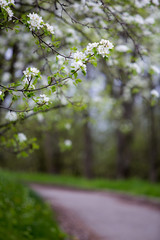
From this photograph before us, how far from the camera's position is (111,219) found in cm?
754

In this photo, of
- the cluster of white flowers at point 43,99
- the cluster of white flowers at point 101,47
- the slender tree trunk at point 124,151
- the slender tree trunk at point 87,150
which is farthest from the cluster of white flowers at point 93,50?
the slender tree trunk at point 87,150

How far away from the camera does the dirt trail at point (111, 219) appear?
601 cm

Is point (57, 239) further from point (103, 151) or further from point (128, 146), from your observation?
point (103, 151)

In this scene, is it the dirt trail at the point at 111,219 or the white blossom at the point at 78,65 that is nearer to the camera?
the white blossom at the point at 78,65

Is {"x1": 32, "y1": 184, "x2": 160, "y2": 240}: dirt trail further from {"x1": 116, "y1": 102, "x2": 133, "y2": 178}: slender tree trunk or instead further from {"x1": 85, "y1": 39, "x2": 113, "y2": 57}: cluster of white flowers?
{"x1": 116, "y1": 102, "x2": 133, "y2": 178}: slender tree trunk

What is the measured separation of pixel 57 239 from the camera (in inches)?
177

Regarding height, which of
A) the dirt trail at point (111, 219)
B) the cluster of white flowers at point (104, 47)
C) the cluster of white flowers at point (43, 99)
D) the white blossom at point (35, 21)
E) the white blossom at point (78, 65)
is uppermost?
the white blossom at point (35, 21)

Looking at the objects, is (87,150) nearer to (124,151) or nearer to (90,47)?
(124,151)

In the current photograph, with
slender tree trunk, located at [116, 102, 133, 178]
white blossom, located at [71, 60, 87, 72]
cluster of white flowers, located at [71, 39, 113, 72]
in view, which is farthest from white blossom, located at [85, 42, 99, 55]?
slender tree trunk, located at [116, 102, 133, 178]

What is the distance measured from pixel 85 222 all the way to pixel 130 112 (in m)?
10.8

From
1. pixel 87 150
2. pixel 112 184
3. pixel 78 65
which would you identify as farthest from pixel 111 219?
pixel 87 150

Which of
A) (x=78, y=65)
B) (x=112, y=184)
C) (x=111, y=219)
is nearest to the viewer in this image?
(x=78, y=65)

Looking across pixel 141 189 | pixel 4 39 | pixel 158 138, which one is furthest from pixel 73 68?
pixel 158 138

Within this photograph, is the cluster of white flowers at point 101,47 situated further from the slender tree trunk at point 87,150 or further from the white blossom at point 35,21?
the slender tree trunk at point 87,150
